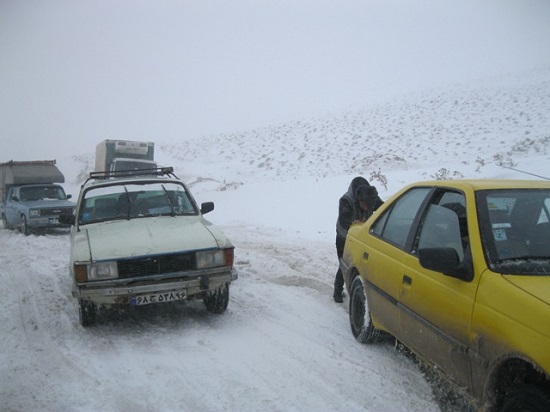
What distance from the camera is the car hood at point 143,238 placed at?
15.1ft

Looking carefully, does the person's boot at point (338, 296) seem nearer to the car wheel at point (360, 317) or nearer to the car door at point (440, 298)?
the car wheel at point (360, 317)

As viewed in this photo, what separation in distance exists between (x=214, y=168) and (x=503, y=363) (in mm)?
27497

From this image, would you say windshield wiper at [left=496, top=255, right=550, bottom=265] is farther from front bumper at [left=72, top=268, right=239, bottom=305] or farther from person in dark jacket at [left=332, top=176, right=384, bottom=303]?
front bumper at [left=72, top=268, right=239, bottom=305]

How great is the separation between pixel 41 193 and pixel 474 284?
542 inches

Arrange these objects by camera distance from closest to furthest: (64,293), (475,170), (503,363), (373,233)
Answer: (503,363) < (373,233) < (64,293) < (475,170)

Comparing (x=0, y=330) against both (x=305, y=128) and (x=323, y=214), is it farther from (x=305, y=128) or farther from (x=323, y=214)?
(x=305, y=128)

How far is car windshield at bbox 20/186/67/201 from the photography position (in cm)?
1346

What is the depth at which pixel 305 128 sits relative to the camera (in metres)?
35.9

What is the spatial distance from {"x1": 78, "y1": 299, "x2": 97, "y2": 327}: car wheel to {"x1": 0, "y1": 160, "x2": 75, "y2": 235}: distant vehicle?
7962 mm

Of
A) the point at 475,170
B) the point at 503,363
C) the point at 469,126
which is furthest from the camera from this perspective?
the point at 469,126

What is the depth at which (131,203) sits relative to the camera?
19.5 ft

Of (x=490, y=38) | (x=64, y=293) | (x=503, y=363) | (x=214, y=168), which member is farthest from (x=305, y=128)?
(x=490, y=38)

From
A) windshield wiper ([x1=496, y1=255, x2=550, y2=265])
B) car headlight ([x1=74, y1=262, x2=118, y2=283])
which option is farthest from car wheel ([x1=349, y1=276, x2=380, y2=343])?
car headlight ([x1=74, y1=262, x2=118, y2=283])

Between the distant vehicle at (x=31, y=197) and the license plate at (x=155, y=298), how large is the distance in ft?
27.7
